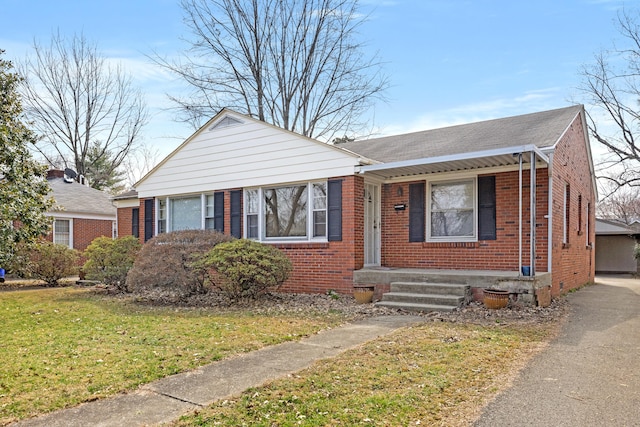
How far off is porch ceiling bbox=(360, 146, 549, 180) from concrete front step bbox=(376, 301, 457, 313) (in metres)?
2.83

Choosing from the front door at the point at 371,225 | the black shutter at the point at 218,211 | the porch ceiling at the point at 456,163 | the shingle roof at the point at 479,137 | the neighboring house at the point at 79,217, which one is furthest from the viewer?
the neighboring house at the point at 79,217

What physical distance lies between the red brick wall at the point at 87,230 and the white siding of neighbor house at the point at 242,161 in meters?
7.67

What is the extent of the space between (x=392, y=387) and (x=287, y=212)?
7577mm

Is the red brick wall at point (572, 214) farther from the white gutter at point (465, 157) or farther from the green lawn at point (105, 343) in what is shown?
the green lawn at point (105, 343)

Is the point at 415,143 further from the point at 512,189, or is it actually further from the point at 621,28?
the point at 621,28

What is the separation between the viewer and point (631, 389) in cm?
411

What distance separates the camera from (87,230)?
66.1 ft

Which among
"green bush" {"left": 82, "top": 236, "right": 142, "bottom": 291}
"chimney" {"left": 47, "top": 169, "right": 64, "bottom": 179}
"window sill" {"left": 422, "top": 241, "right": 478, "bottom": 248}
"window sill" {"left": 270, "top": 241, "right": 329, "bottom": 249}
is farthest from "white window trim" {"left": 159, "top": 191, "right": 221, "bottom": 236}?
"chimney" {"left": 47, "top": 169, "right": 64, "bottom": 179}

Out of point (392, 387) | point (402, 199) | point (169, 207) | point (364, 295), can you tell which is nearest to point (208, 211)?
point (169, 207)

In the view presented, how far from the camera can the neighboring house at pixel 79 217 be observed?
63.1 feet

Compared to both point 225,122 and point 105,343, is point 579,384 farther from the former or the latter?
point 225,122

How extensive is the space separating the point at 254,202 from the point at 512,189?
619 cm

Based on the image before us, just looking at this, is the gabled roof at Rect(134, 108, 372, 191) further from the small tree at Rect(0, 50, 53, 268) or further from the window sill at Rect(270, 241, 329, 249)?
the small tree at Rect(0, 50, 53, 268)

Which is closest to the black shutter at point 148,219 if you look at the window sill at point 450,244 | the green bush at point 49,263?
the green bush at point 49,263
